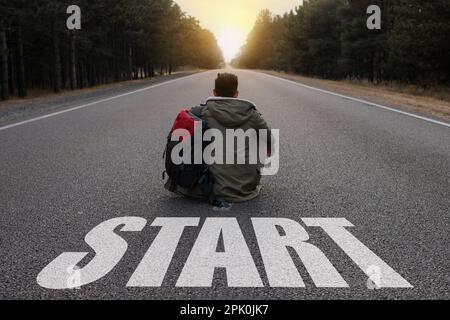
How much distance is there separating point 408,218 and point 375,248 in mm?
893

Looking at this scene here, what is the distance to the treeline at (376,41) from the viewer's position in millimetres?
29188

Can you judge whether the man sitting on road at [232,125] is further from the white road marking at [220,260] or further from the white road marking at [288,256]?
the white road marking at [220,260]

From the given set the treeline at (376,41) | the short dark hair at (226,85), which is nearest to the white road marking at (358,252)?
the short dark hair at (226,85)

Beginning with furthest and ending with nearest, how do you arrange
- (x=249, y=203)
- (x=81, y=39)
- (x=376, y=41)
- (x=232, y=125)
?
(x=376, y=41) < (x=81, y=39) < (x=232, y=125) < (x=249, y=203)

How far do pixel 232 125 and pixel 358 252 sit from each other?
192 cm

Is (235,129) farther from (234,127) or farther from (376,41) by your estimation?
(376,41)

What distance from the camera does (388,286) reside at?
2984mm

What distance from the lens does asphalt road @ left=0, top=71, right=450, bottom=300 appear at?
3039mm

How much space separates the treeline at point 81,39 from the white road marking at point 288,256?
22742mm

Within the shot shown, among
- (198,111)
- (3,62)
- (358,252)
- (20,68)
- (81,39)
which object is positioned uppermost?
(81,39)

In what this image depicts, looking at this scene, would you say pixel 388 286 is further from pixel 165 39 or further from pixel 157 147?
pixel 165 39

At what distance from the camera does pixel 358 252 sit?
355cm

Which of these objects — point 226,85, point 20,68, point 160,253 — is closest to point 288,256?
point 160,253
